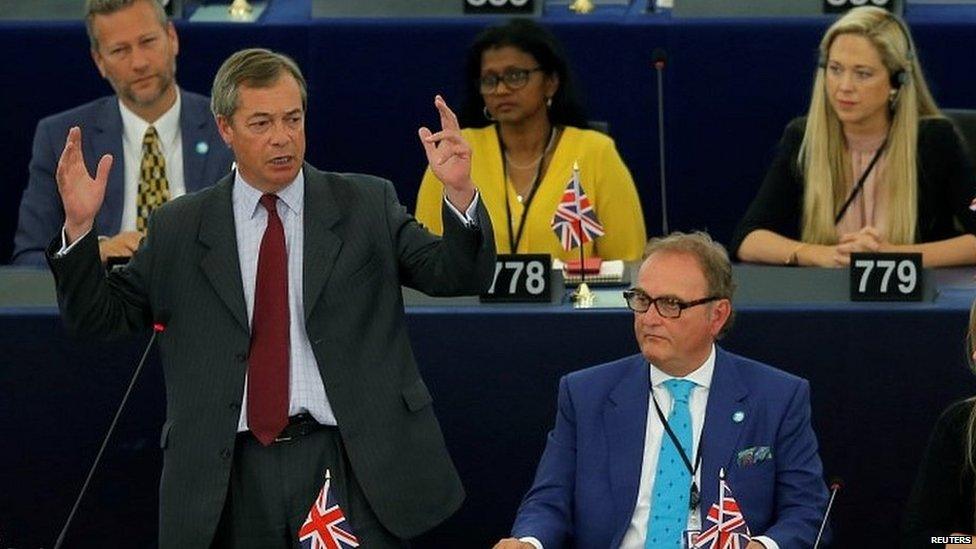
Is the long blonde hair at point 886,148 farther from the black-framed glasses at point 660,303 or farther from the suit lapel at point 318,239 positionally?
the suit lapel at point 318,239

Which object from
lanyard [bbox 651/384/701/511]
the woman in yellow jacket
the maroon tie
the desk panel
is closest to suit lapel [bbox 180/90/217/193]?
the woman in yellow jacket

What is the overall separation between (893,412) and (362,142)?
2283 millimetres

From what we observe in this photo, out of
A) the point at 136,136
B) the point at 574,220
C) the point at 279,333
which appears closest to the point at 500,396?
the point at 574,220

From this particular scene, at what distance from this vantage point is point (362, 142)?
21.5 feet

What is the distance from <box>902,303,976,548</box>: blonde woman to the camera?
159 inches

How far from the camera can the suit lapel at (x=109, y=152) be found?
18.3 ft

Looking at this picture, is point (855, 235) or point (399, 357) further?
point (855, 235)

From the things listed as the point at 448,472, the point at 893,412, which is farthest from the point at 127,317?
the point at 893,412

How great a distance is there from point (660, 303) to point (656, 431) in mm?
254

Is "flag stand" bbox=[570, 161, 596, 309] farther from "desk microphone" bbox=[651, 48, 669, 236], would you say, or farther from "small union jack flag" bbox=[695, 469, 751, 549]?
"small union jack flag" bbox=[695, 469, 751, 549]

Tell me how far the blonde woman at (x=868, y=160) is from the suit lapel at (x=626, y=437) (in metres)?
1.23

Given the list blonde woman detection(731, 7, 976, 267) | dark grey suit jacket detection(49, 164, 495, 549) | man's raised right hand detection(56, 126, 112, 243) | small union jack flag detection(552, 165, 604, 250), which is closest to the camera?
man's raised right hand detection(56, 126, 112, 243)

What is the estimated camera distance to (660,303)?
414cm

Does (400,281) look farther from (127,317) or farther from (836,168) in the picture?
(836,168)
